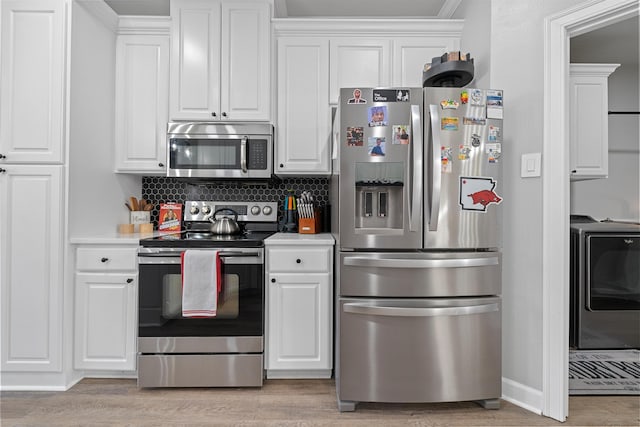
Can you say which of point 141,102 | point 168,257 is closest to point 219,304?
point 168,257

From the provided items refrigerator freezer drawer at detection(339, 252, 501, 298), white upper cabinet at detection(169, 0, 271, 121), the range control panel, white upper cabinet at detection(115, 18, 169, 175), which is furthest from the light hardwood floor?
white upper cabinet at detection(169, 0, 271, 121)

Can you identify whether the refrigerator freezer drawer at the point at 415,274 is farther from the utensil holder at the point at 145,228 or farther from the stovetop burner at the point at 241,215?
the utensil holder at the point at 145,228

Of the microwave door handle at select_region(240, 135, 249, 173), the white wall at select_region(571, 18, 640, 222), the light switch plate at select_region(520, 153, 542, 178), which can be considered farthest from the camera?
the white wall at select_region(571, 18, 640, 222)

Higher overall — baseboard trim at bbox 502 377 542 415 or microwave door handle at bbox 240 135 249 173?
microwave door handle at bbox 240 135 249 173

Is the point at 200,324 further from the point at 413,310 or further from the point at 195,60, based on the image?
the point at 195,60

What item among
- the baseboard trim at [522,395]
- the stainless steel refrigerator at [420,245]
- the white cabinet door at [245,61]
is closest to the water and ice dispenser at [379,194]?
the stainless steel refrigerator at [420,245]

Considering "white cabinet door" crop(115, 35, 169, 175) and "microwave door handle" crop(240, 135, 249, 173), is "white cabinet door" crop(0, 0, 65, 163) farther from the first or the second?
"microwave door handle" crop(240, 135, 249, 173)

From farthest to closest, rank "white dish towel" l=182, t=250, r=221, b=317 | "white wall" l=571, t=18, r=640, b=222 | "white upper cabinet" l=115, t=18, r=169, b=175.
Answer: "white wall" l=571, t=18, r=640, b=222 → "white upper cabinet" l=115, t=18, r=169, b=175 → "white dish towel" l=182, t=250, r=221, b=317

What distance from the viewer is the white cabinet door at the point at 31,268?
209cm

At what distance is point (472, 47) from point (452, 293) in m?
1.75

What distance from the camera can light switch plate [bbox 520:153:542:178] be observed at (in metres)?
1.94

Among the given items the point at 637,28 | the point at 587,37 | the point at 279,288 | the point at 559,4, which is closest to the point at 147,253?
the point at 279,288

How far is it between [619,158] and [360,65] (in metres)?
3.24

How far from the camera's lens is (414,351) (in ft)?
6.15
